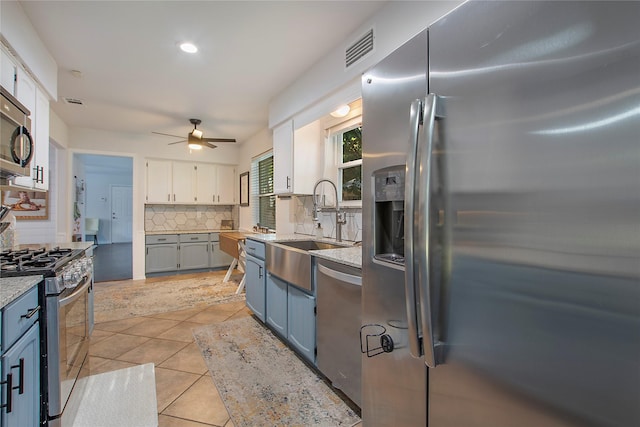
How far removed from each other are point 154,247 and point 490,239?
5715mm

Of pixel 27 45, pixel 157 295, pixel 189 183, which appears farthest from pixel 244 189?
pixel 27 45

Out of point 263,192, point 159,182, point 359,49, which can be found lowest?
point 263,192

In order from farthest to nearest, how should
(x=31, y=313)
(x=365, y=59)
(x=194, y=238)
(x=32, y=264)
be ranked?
(x=194, y=238), (x=365, y=59), (x=32, y=264), (x=31, y=313)

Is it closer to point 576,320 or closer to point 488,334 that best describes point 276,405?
point 488,334

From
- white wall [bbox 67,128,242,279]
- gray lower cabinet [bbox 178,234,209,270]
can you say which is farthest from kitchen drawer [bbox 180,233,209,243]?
white wall [bbox 67,128,242,279]

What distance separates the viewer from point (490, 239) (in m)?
0.75

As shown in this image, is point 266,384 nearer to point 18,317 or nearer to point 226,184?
point 18,317

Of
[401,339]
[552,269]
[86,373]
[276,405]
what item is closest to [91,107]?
[86,373]

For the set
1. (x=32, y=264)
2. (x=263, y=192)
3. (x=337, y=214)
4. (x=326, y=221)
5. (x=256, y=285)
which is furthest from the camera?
(x=263, y=192)

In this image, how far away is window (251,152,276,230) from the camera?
16.2 ft

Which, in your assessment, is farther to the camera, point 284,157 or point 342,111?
point 284,157

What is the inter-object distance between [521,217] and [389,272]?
53 centimetres

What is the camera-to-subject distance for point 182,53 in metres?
2.62

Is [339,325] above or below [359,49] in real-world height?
below
